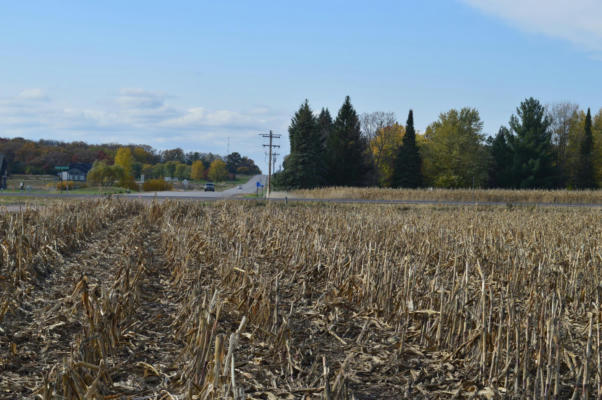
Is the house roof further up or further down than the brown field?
further up


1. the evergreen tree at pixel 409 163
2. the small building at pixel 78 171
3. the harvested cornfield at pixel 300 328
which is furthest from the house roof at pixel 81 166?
the harvested cornfield at pixel 300 328

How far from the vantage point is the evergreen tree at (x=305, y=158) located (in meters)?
58.6

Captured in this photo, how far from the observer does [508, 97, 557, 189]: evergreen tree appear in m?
61.6

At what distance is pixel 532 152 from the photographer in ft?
205

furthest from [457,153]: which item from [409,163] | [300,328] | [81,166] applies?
[81,166]

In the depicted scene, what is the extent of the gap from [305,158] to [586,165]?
34781mm

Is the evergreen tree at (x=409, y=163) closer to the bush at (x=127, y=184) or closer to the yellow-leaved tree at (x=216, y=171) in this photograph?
the bush at (x=127, y=184)

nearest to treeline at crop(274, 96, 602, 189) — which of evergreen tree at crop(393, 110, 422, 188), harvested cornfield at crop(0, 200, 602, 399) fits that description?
evergreen tree at crop(393, 110, 422, 188)

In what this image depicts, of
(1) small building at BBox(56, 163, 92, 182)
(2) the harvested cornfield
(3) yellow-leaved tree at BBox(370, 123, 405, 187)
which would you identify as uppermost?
(3) yellow-leaved tree at BBox(370, 123, 405, 187)

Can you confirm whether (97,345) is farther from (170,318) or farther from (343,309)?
(343,309)

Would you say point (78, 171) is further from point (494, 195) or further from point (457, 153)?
point (494, 195)

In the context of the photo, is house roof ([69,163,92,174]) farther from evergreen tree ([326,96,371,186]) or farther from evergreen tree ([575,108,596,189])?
evergreen tree ([575,108,596,189])

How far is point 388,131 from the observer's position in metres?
74.5

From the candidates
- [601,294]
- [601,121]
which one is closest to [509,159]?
[601,121]
